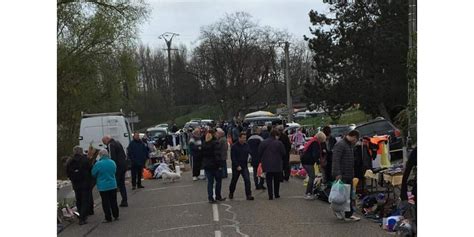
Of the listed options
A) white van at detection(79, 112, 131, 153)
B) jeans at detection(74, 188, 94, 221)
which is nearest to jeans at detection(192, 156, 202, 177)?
white van at detection(79, 112, 131, 153)

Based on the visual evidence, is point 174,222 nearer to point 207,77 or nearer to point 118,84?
point 118,84

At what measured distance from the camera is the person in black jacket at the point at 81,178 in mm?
12234

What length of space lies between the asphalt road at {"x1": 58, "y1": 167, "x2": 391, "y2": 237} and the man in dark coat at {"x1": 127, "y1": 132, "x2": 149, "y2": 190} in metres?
1.66

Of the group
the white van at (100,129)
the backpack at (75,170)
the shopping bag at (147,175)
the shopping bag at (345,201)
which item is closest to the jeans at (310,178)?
the shopping bag at (345,201)

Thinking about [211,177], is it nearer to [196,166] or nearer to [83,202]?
[83,202]

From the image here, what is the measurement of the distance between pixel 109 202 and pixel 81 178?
2.39 ft

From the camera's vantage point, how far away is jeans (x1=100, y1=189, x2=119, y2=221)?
12078 millimetres

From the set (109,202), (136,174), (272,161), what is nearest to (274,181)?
(272,161)

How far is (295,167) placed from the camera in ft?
65.1

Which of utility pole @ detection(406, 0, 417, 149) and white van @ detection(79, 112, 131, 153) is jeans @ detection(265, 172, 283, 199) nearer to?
utility pole @ detection(406, 0, 417, 149)

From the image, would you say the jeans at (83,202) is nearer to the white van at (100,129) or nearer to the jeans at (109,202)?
the jeans at (109,202)

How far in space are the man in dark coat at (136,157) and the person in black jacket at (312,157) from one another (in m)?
5.04

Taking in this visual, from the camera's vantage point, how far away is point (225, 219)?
37.8 ft

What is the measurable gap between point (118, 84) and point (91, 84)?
2.22 meters
